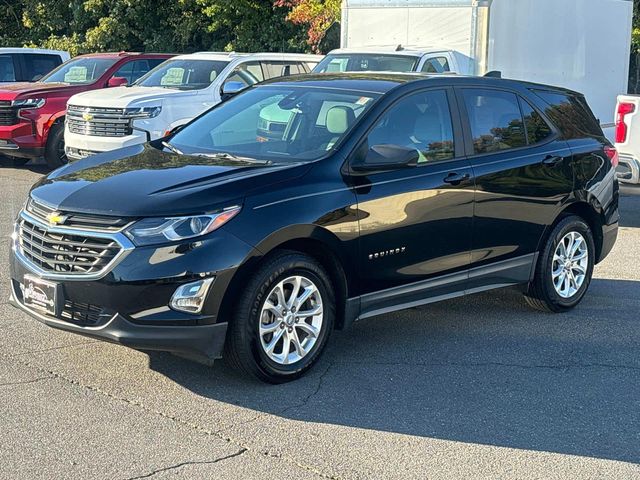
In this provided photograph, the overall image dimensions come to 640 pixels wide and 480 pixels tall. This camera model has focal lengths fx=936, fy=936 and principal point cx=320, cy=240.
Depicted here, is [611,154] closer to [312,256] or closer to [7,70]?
[312,256]

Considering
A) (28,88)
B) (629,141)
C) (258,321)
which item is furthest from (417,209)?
(28,88)

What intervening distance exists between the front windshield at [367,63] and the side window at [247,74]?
1.07 meters

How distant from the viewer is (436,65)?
42.7 feet

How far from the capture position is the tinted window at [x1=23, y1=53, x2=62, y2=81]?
16.6 metres

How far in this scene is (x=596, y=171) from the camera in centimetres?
731

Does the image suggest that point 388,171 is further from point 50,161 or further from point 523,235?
point 50,161

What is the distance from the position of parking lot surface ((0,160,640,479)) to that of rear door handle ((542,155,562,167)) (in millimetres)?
1171

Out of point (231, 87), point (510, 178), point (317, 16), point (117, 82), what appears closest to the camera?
point (510, 178)

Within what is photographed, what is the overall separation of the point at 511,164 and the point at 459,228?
751 mm

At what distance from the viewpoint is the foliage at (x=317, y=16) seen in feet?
73.7

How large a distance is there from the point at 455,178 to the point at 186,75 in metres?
8.28

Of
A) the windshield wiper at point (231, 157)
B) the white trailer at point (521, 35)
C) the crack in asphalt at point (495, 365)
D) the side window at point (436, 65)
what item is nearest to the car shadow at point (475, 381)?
the crack in asphalt at point (495, 365)

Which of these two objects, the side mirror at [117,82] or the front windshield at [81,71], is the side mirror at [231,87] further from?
the front windshield at [81,71]

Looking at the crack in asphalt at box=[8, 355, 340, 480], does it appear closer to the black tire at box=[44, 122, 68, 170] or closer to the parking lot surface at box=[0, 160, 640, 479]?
the parking lot surface at box=[0, 160, 640, 479]
